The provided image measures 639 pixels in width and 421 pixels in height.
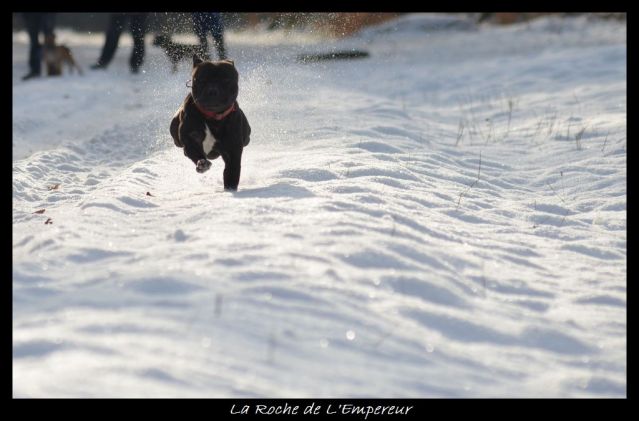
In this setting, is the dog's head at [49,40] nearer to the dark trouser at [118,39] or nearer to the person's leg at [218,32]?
the dark trouser at [118,39]

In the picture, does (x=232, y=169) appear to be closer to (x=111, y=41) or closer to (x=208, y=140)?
(x=208, y=140)

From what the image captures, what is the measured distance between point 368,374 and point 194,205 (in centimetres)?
277

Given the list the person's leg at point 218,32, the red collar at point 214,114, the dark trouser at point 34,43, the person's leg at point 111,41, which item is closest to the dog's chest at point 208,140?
the red collar at point 214,114

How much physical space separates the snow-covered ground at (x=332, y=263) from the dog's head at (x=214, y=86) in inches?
29.5

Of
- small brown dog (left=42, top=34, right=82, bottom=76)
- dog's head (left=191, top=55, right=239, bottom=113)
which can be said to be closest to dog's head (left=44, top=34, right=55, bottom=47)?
small brown dog (left=42, top=34, right=82, bottom=76)

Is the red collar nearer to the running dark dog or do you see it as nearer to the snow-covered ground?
the running dark dog

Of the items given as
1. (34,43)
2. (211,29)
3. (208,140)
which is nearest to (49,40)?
(34,43)

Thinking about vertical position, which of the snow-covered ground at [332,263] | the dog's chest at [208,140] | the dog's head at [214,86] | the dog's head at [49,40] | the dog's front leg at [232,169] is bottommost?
the snow-covered ground at [332,263]

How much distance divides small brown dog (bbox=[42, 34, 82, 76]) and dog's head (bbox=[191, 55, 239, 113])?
14.3 meters

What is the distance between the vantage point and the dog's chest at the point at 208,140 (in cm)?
635

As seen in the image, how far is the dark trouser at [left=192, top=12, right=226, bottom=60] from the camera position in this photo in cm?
1611

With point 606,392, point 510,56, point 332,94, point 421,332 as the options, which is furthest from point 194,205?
point 510,56

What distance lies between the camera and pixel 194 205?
18.5ft

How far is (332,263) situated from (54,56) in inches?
667
